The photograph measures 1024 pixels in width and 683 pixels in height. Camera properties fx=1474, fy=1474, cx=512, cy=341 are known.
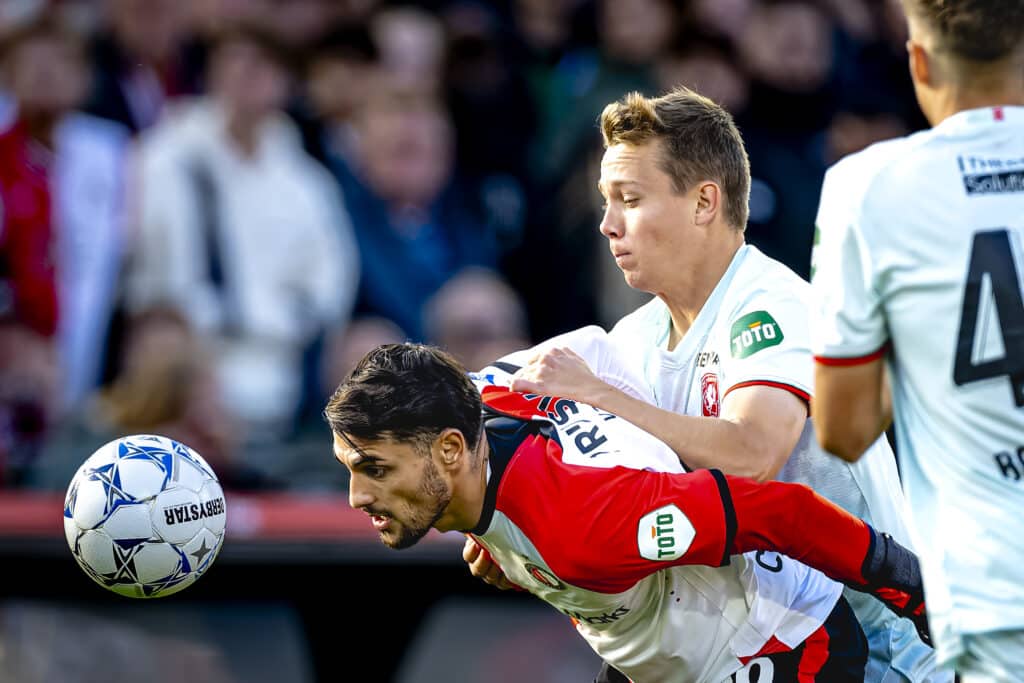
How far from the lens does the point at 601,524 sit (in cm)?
397

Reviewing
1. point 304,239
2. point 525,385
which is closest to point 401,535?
point 525,385

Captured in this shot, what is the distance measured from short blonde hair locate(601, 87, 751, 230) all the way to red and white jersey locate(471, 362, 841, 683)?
79cm

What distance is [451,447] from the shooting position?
4.10 meters

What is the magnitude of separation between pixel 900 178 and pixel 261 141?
6.57m

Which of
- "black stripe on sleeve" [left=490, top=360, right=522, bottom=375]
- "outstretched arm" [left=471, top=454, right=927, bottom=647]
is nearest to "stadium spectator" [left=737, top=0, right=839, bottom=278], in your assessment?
"black stripe on sleeve" [left=490, top=360, right=522, bottom=375]

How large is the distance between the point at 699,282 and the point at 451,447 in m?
0.99

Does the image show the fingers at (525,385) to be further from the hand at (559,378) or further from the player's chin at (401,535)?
the player's chin at (401,535)

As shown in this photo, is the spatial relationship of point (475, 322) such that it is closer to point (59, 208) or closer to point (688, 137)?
point (59, 208)

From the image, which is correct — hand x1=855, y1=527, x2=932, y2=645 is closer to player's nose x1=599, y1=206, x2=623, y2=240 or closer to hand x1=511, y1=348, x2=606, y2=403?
hand x1=511, y1=348, x2=606, y2=403

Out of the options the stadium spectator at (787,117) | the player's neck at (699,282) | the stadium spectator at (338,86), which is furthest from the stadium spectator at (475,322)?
the player's neck at (699,282)

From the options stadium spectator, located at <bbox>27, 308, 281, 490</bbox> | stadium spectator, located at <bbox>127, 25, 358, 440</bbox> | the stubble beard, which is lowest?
stadium spectator, located at <bbox>27, 308, 281, 490</bbox>

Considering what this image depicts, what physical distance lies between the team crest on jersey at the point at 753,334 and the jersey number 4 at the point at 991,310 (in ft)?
3.35

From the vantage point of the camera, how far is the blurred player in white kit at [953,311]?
3221 millimetres

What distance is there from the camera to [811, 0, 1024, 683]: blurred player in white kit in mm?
3221
